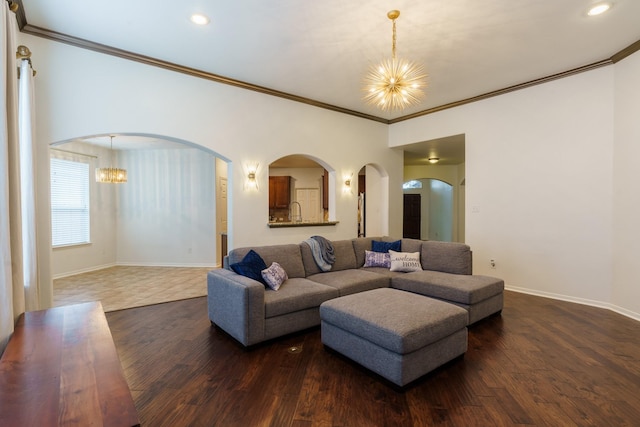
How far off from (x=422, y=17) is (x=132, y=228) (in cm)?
749

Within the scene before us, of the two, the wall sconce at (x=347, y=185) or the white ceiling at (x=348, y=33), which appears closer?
the white ceiling at (x=348, y=33)

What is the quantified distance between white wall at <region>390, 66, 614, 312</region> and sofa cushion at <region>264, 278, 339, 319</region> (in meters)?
3.30

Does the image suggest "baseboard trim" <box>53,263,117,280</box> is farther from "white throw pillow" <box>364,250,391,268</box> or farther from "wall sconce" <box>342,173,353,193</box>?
"white throw pillow" <box>364,250,391,268</box>

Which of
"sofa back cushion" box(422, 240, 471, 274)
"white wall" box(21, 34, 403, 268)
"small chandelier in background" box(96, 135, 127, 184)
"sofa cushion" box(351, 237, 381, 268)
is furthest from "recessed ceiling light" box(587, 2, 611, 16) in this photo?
"small chandelier in background" box(96, 135, 127, 184)

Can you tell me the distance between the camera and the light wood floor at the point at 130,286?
177 inches

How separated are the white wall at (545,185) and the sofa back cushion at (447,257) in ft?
4.46

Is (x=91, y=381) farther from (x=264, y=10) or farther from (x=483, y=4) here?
(x=483, y=4)

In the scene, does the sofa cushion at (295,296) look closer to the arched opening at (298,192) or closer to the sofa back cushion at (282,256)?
the sofa back cushion at (282,256)

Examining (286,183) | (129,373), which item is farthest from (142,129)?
(286,183)

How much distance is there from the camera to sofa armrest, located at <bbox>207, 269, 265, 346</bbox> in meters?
2.79

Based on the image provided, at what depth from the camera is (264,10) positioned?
2.96m

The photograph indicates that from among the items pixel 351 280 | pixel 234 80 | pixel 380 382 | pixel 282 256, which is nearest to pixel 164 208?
pixel 234 80

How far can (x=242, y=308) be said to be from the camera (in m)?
2.79

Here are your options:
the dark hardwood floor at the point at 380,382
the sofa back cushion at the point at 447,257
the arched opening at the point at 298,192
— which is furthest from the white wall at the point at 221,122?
the arched opening at the point at 298,192
